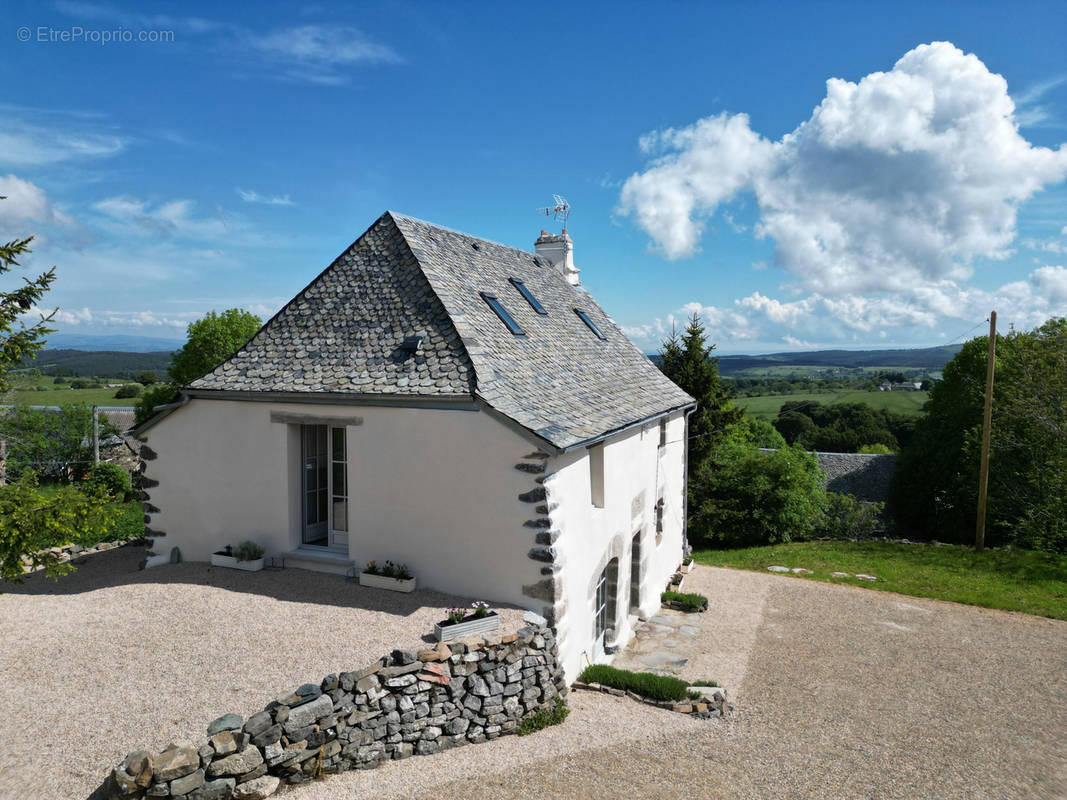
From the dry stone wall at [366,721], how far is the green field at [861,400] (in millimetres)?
62090

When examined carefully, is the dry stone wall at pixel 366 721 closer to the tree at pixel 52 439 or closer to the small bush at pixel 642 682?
the small bush at pixel 642 682

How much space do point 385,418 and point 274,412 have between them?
7.40 ft

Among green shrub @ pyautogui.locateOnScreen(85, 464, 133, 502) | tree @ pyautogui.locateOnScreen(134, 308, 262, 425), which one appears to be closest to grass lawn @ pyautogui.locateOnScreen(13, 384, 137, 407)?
green shrub @ pyautogui.locateOnScreen(85, 464, 133, 502)

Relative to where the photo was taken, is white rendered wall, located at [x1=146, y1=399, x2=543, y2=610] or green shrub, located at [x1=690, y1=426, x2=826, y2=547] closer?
white rendered wall, located at [x1=146, y1=399, x2=543, y2=610]

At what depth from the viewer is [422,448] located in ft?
32.9

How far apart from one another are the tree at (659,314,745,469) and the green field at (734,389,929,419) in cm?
4083

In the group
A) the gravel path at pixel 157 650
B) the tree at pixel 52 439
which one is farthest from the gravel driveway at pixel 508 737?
the tree at pixel 52 439

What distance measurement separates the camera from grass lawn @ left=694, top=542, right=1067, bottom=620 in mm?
16828

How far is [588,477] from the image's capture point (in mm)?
10844

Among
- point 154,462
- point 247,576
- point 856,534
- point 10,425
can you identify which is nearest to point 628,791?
point 247,576

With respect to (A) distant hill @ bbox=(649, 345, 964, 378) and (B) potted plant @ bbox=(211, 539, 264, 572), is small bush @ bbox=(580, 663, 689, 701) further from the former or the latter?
(A) distant hill @ bbox=(649, 345, 964, 378)

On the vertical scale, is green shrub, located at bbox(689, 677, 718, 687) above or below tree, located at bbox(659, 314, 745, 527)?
Result: below

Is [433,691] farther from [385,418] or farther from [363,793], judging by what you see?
[385,418]

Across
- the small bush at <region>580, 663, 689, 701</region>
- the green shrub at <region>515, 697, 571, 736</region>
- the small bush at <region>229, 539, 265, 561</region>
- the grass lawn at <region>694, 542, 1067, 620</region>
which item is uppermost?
the small bush at <region>229, 539, 265, 561</region>
